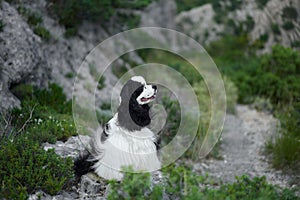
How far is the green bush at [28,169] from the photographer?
4.30 meters

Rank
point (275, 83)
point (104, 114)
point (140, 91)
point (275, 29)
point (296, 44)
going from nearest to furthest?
point (140, 91) → point (104, 114) → point (275, 83) → point (296, 44) → point (275, 29)

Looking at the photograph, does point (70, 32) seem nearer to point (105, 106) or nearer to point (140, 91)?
point (105, 106)

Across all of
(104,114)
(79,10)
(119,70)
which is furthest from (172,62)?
(104,114)

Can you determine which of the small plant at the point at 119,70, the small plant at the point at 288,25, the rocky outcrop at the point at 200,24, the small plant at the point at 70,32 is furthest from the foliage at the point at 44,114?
the rocky outcrop at the point at 200,24

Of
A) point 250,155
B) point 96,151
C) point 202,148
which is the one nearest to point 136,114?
point 96,151

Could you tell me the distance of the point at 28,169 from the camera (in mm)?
4473

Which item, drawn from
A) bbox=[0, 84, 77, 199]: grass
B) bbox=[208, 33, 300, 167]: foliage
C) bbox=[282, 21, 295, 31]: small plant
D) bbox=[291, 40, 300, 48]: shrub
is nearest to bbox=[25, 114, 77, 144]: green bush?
bbox=[0, 84, 77, 199]: grass

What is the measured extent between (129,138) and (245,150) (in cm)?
349

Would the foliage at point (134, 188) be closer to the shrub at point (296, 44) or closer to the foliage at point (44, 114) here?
the foliage at point (44, 114)

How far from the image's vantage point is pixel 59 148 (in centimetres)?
518

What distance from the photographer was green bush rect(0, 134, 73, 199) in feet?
14.1

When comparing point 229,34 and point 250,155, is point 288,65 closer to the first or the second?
point 250,155

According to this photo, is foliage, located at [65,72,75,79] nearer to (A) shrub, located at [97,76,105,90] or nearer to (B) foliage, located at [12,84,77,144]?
(A) shrub, located at [97,76,105,90]

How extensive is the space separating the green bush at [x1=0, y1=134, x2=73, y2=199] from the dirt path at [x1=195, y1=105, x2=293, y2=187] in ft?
8.75
